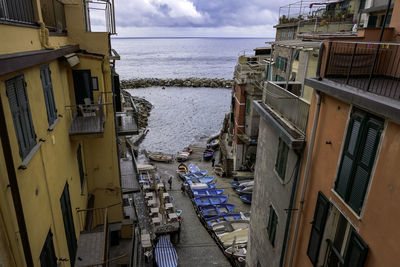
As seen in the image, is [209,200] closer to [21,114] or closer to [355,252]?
[355,252]

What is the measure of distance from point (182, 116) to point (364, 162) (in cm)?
Answer: 6622

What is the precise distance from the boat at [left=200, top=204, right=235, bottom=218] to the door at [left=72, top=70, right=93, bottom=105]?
1695cm

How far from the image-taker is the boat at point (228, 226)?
22911 millimetres

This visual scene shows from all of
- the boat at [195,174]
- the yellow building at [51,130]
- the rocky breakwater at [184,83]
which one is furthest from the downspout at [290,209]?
Result: the rocky breakwater at [184,83]

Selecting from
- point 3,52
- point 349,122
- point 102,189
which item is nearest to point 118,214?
point 102,189

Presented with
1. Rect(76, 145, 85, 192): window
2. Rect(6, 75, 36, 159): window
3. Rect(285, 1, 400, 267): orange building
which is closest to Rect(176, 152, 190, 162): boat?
Rect(76, 145, 85, 192): window

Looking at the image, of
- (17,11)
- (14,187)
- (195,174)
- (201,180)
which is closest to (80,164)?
(17,11)

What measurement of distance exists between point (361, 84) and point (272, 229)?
6.26 meters

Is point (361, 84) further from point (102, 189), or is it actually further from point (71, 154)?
point (102, 189)

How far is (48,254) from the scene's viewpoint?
7297 millimetres

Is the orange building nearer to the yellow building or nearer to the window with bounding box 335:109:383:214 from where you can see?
the window with bounding box 335:109:383:214

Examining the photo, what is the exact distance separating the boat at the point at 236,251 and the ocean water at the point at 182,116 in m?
28.9

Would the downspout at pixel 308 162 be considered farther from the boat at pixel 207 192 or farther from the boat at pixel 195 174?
the boat at pixel 195 174

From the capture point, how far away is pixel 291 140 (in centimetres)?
807
